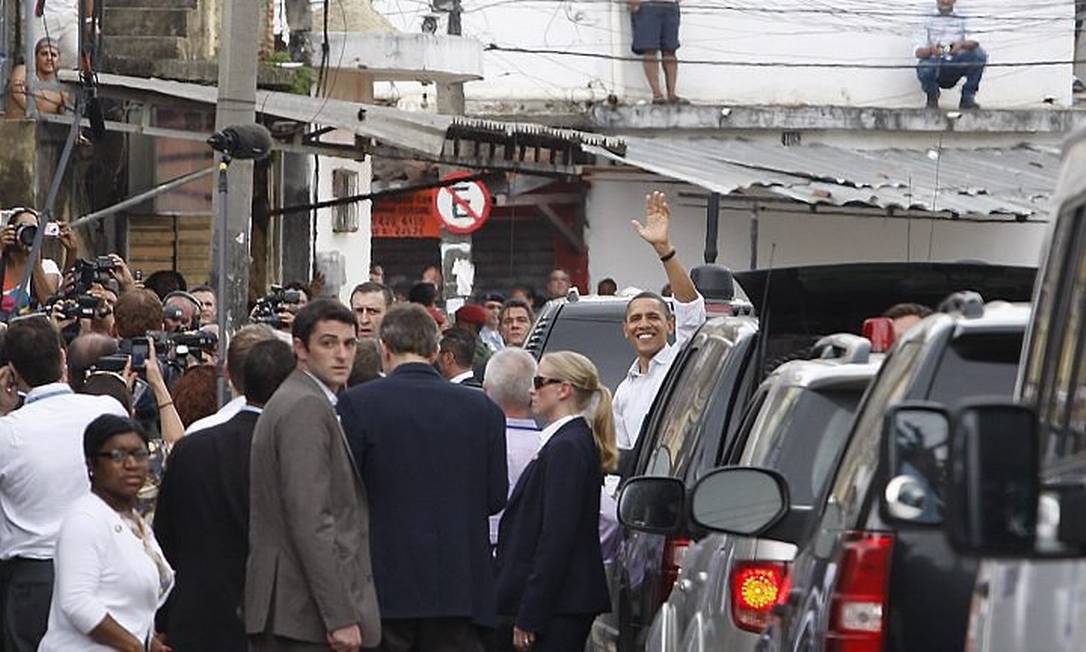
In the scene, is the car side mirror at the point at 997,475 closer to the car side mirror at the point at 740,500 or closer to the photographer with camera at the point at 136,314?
the car side mirror at the point at 740,500

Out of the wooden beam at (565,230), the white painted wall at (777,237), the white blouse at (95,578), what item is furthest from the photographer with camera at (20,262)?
the wooden beam at (565,230)

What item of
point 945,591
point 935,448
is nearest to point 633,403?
point 945,591

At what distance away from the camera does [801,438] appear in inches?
297

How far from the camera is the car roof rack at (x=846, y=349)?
731cm

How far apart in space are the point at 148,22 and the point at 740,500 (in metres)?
15.7

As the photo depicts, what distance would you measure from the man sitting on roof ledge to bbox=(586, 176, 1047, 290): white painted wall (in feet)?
6.35

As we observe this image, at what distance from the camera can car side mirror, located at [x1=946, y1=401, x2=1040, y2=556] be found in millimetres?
3770

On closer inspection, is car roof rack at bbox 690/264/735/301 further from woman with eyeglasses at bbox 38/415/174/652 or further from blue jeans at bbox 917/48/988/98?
blue jeans at bbox 917/48/988/98

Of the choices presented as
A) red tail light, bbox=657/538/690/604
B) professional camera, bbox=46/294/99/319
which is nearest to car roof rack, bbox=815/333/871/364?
red tail light, bbox=657/538/690/604

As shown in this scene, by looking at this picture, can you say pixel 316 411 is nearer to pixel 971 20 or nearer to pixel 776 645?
pixel 776 645

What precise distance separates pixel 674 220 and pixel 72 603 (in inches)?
1116

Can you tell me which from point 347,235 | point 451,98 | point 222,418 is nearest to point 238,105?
point 222,418

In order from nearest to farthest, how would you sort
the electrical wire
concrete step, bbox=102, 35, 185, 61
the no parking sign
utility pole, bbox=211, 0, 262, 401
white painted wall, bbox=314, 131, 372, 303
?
utility pole, bbox=211, 0, 262, 401
concrete step, bbox=102, 35, 185, 61
white painted wall, bbox=314, 131, 372, 303
the no parking sign
the electrical wire

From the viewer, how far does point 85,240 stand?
67.1ft
